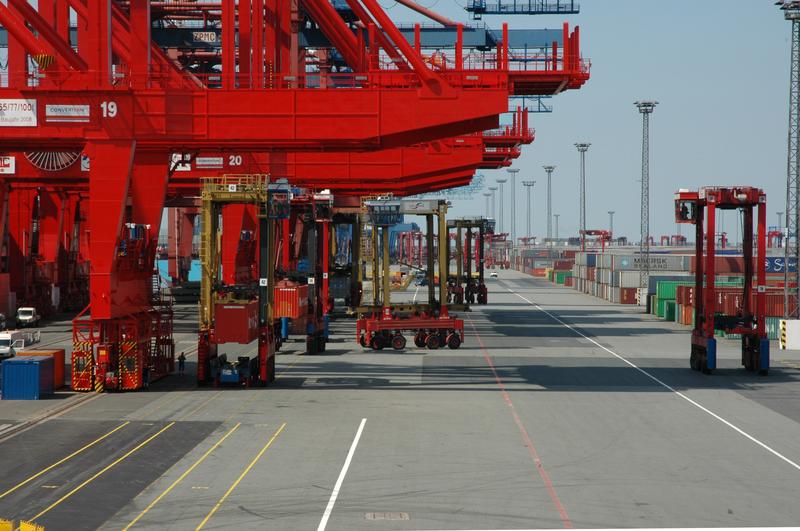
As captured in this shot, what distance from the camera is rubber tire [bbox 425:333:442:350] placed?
188 feet

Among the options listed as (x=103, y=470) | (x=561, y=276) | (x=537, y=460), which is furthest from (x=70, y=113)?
(x=561, y=276)

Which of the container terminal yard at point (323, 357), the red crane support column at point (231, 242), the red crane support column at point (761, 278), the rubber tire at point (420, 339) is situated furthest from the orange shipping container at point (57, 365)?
the red crane support column at point (761, 278)

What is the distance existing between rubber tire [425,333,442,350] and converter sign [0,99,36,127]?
2465 centimetres

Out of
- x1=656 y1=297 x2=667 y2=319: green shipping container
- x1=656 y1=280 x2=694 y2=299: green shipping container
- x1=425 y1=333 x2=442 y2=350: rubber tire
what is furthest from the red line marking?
x1=656 y1=280 x2=694 y2=299: green shipping container

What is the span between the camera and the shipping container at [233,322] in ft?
131

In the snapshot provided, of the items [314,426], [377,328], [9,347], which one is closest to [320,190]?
[377,328]

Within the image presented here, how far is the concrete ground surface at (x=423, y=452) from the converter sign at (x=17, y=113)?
10298 mm

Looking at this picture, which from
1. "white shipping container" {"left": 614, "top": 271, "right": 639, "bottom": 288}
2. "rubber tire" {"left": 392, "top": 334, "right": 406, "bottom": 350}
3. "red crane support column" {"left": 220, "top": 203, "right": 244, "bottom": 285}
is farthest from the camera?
"white shipping container" {"left": 614, "top": 271, "right": 639, "bottom": 288}

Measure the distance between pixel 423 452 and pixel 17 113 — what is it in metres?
21.0

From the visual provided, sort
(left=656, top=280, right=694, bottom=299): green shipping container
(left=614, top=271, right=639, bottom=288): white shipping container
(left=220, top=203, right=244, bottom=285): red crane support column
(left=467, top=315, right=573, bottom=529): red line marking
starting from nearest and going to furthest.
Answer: (left=467, top=315, right=573, bottom=529): red line marking < (left=220, top=203, right=244, bottom=285): red crane support column < (left=656, top=280, right=694, bottom=299): green shipping container < (left=614, top=271, right=639, bottom=288): white shipping container

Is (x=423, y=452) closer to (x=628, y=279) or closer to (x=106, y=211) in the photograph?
(x=106, y=211)

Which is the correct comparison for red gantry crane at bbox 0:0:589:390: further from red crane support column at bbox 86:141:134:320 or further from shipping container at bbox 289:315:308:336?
shipping container at bbox 289:315:308:336

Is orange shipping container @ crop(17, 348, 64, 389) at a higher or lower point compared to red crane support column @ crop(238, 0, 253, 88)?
lower

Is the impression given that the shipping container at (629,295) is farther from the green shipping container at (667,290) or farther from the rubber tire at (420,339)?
the rubber tire at (420,339)
